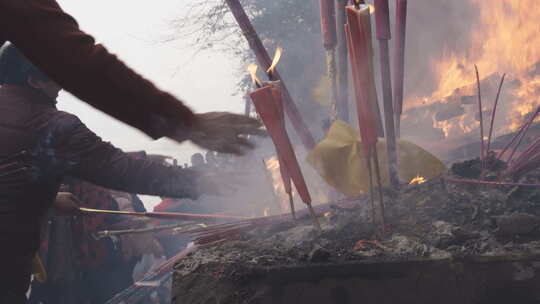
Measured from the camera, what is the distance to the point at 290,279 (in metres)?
1.47

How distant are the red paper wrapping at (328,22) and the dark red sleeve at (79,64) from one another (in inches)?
78.4

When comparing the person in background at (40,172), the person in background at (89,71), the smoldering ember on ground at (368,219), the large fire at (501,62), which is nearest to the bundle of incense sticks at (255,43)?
the smoldering ember on ground at (368,219)

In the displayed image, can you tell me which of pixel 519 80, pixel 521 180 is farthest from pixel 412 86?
pixel 521 180

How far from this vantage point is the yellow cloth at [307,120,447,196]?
2.37 metres

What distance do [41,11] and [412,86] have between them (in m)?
13.3

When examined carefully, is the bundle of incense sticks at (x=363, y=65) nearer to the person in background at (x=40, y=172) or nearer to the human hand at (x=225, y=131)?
the human hand at (x=225, y=131)

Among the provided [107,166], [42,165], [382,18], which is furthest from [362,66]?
[42,165]

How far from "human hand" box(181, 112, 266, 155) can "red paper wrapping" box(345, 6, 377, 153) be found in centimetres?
47

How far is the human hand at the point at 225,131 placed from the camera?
1.64 metres

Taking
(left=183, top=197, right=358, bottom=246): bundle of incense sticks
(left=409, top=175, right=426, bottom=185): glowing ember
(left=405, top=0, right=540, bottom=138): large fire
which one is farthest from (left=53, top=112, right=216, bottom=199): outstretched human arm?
(left=405, top=0, right=540, bottom=138): large fire

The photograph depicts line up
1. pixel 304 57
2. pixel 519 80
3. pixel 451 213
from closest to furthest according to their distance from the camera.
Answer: pixel 451 213
pixel 519 80
pixel 304 57

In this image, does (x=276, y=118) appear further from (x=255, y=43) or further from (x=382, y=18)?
(x=255, y=43)

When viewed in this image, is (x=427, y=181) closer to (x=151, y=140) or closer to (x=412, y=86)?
(x=151, y=140)

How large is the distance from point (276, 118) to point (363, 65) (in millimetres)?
444
